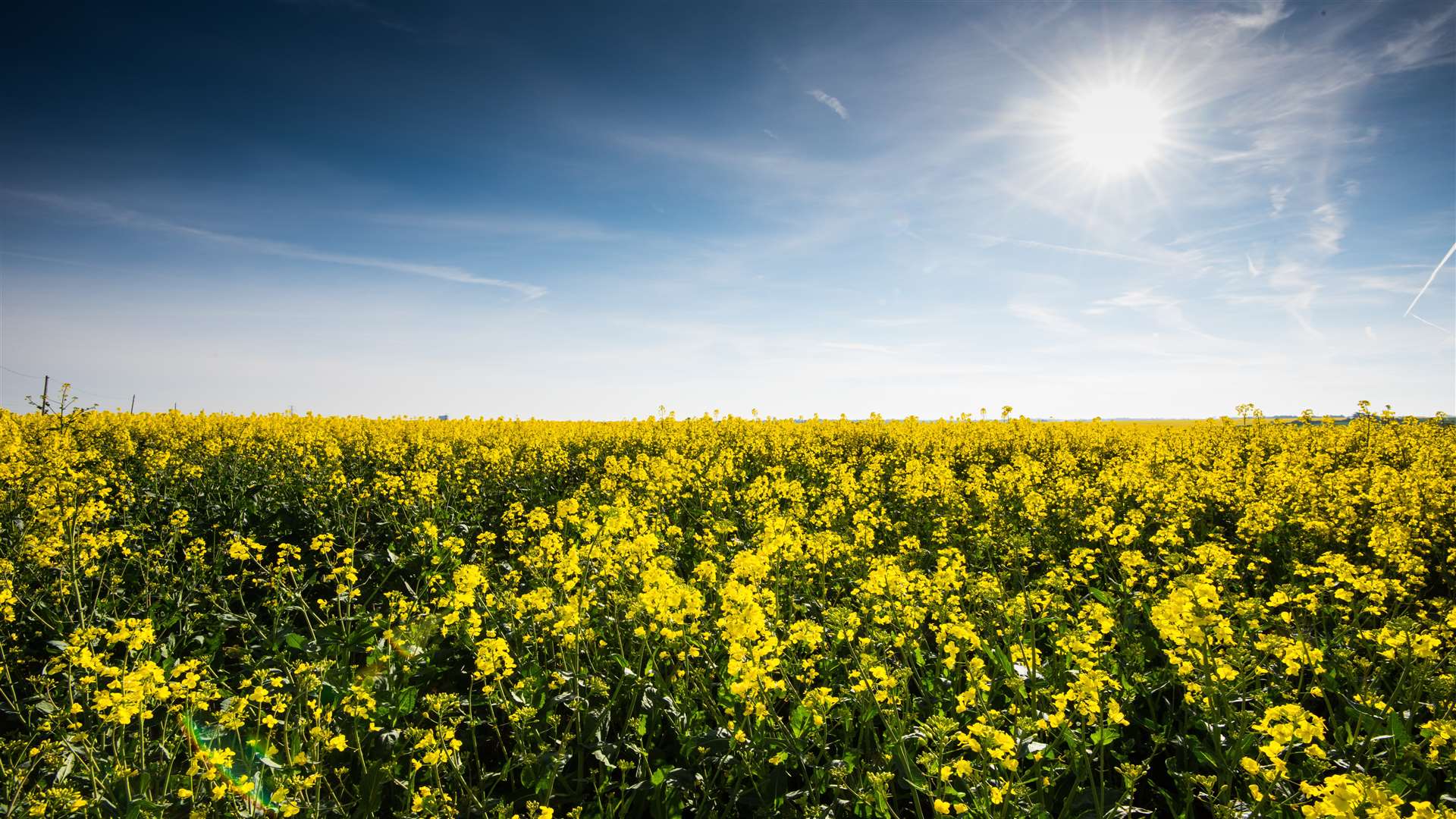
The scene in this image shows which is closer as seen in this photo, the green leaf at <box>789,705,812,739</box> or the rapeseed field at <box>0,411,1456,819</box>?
the rapeseed field at <box>0,411,1456,819</box>

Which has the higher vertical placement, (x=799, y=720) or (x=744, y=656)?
(x=744, y=656)

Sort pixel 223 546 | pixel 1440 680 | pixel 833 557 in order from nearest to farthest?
pixel 1440 680, pixel 833 557, pixel 223 546

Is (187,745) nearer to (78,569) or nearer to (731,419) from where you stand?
(78,569)

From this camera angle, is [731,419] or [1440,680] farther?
[731,419]

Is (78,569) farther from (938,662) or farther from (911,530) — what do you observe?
(911,530)

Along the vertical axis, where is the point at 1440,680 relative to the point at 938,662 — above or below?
above

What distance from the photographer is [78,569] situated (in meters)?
5.78

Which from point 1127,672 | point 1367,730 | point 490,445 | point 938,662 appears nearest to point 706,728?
point 938,662

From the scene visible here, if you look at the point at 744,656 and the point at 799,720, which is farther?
the point at 799,720

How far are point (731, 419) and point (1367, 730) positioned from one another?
17.4m

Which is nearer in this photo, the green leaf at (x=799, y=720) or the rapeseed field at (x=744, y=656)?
the rapeseed field at (x=744, y=656)

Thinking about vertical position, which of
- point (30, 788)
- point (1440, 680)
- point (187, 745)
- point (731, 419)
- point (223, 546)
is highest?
point (731, 419)

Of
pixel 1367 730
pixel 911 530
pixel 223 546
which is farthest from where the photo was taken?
pixel 911 530

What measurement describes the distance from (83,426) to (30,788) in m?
16.6
